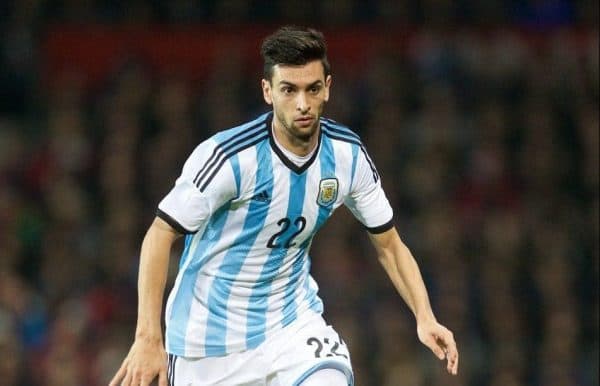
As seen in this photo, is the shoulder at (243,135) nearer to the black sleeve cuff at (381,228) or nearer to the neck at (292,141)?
the neck at (292,141)

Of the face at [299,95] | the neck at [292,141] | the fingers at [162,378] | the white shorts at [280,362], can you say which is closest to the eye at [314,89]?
the face at [299,95]

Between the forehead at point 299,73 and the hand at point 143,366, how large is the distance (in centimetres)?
108

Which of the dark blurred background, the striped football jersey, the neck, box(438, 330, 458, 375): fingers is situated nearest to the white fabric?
the striped football jersey

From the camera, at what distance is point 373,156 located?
9781mm

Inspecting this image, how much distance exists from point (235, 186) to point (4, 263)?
15.9 feet

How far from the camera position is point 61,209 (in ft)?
31.0

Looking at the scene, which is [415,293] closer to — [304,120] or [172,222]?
[304,120]

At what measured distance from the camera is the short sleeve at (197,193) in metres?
4.52

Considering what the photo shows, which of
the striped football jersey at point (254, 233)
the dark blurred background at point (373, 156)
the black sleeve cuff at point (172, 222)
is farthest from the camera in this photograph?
the dark blurred background at point (373, 156)

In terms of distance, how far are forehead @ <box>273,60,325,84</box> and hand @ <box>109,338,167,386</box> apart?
1.08 m

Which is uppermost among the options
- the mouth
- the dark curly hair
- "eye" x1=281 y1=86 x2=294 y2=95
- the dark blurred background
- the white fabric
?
the dark curly hair

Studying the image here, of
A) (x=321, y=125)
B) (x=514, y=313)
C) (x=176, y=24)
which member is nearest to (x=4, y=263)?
(x=176, y=24)

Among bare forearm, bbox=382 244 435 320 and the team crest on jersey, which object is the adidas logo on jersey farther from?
bare forearm, bbox=382 244 435 320

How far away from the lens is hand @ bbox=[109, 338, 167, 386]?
13.6 ft
